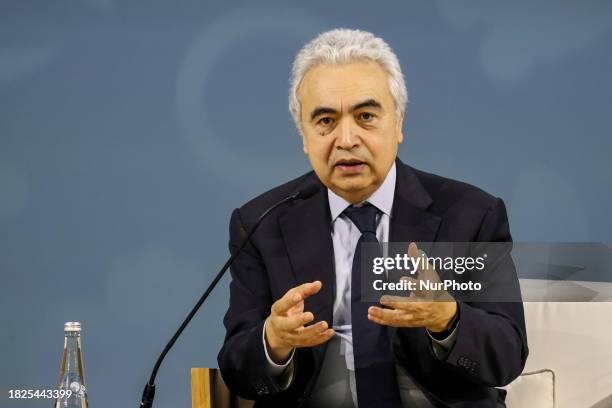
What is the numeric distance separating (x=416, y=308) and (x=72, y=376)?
74 centimetres

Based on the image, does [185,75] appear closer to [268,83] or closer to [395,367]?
[268,83]

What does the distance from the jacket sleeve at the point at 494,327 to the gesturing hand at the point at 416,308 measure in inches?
4.0

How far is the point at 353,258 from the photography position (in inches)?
89.5

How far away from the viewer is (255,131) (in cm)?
297

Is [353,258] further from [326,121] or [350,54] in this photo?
[350,54]

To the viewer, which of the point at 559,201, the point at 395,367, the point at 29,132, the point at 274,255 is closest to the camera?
the point at 395,367

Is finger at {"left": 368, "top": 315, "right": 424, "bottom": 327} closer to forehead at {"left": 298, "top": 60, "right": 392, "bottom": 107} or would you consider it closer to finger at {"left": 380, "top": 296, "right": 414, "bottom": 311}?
finger at {"left": 380, "top": 296, "right": 414, "bottom": 311}

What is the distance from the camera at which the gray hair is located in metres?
2.28

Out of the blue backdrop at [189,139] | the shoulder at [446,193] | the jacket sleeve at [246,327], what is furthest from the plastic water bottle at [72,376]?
the blue backdrop at [189,139]

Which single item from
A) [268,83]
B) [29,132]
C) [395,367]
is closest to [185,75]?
[268,83]

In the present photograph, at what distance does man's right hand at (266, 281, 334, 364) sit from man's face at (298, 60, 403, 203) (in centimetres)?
43

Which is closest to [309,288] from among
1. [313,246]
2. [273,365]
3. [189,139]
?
[273,365]

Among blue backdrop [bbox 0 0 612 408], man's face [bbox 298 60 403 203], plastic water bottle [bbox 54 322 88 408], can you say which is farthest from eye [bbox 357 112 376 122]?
plastic water bottle [bbox 54 322 88 408]

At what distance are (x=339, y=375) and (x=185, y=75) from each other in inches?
47.7
